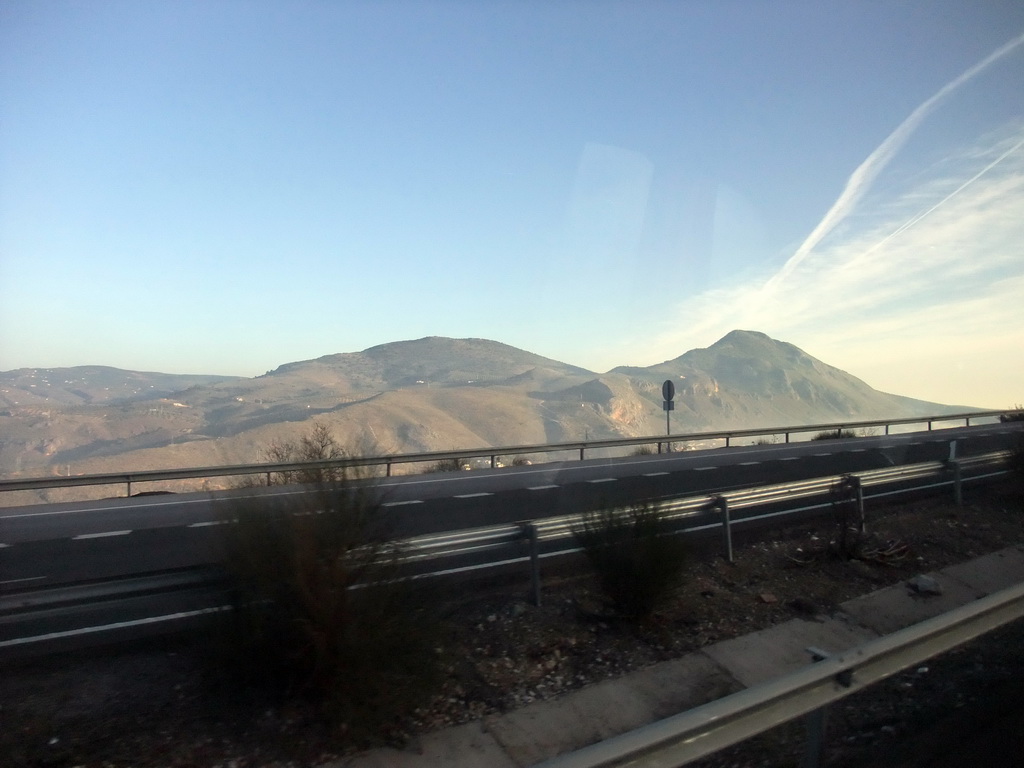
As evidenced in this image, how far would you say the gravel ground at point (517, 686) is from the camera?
17.1 feet

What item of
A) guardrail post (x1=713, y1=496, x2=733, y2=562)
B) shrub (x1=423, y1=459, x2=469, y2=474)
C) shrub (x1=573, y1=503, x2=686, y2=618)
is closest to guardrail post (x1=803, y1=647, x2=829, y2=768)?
shrub (x1=573, y1=503, x2=686, y2=618)

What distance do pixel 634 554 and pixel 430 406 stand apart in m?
44.6

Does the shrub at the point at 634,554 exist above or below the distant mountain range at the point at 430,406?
below

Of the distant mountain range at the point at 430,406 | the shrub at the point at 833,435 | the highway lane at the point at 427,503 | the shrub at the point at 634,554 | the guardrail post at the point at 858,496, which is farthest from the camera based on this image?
the shrub at the point at 833,435

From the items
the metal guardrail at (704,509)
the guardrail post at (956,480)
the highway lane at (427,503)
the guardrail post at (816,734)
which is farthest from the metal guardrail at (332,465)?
the guardrail post at (956,480)

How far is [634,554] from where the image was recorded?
7.94 metres

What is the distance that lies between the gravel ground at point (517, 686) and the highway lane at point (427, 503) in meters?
1.18

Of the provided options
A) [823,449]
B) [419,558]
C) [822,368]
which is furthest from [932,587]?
[822,368]

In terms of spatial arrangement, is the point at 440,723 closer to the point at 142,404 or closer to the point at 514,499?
the point at 514,499

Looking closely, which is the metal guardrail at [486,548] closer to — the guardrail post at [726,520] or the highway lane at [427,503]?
the guardrail post at [726,520]

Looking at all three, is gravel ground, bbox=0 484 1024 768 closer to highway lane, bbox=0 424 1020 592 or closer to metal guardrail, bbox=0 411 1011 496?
highway lane, bbox=0 424 1020 592

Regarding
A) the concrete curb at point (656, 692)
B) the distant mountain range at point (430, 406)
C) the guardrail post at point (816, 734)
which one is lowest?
the concrete curb at point (656, 692)

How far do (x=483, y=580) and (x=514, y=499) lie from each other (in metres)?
7.83

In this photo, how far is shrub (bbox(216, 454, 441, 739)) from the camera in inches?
216
